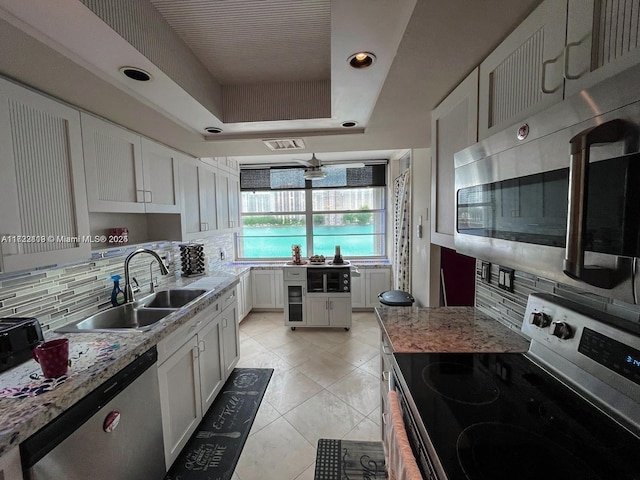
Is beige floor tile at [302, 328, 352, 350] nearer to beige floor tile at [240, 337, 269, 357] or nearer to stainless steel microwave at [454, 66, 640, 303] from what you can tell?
beige floor tile at [240, 337, 269, 357]

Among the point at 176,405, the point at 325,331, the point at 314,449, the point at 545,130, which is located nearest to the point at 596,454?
the point at 545,130

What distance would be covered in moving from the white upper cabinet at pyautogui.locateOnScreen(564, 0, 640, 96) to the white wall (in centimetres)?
205

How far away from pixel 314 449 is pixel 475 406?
4.49 ft

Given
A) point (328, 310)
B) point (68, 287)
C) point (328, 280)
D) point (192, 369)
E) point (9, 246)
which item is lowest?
point (328, 310)

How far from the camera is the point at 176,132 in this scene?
199 centimetres

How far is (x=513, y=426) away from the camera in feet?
2.57

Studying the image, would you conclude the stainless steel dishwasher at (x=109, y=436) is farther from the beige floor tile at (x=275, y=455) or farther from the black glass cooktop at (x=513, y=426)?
the black glass cooktop at (x=513, y=426)

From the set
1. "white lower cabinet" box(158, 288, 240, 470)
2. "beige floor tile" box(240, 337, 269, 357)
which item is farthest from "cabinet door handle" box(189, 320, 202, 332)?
"beige floor tile" box(240, 337, 269, 357)

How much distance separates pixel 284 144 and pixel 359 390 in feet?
7.22

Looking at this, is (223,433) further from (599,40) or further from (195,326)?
(599,40)

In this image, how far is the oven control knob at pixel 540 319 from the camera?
1.04 meters

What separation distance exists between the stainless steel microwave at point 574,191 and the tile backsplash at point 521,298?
1.18ft

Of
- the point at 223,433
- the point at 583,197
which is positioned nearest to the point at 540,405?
the point at 583,197

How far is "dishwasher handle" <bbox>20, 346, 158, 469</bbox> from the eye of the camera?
86cm
